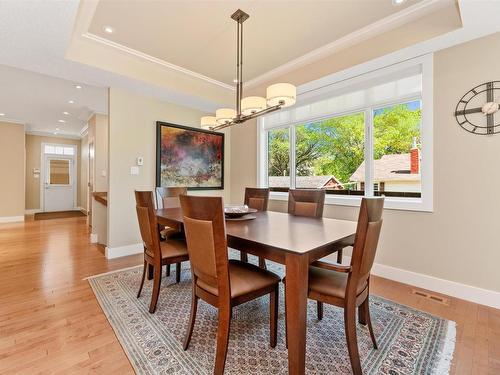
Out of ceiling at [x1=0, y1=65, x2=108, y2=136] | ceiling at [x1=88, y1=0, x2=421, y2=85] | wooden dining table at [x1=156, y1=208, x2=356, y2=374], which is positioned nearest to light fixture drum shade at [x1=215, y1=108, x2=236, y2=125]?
ceiling at [x1=88, y1=0, x2=421, y2=85]

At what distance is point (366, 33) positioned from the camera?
2662 mm

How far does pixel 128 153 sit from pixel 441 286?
4327mm

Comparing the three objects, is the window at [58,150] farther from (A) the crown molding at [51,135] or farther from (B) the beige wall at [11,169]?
(B) the beige wall at [11,169]

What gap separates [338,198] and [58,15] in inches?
139

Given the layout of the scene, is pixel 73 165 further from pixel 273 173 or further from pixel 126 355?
pixel 126 355

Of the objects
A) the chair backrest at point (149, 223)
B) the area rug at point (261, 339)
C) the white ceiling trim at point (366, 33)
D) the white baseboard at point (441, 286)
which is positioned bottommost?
the area rug at point (261, 339)

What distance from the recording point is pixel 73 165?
8234 millimetres

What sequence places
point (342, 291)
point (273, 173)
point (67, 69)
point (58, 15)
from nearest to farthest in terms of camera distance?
1. point (342, 291)
2. point (58, 15)
3. point (67, 69)
4. point (273, 173)

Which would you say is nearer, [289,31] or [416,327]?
[416,327]

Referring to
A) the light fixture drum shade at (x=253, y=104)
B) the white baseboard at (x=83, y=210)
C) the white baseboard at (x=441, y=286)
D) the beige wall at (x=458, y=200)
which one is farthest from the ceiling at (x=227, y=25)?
the white baseboard at (x=83, y=210)

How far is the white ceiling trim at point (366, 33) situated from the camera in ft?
7.41

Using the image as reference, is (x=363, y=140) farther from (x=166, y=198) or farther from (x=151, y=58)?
(x=151, y=58)

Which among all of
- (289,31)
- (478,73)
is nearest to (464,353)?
(478,73)

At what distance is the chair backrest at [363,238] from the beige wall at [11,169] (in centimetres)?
829
